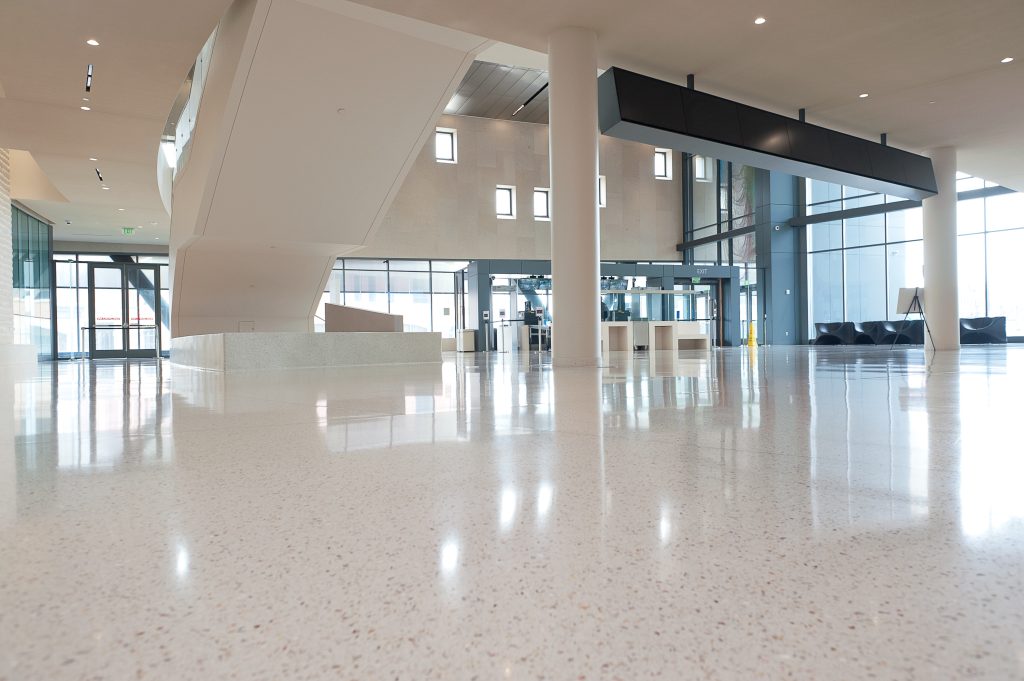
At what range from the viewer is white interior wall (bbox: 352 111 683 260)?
27109mm

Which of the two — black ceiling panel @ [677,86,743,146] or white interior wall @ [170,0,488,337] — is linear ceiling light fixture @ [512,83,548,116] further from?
black ceiling panel @ [677,86,743,146]

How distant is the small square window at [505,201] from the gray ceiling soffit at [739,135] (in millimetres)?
16609

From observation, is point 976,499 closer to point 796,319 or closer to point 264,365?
point 264,365

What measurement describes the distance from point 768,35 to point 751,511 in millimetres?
9870

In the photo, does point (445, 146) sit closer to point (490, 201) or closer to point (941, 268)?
point (490, 201)

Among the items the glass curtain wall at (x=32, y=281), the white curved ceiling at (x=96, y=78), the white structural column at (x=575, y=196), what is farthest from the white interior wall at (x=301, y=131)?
the glass curtain wall at (x=32, y=281)

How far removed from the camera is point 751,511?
1.40 metres

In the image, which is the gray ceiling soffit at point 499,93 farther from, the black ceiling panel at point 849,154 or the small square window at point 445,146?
the black ceiling panel at point 849,154

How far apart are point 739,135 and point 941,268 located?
340 inches

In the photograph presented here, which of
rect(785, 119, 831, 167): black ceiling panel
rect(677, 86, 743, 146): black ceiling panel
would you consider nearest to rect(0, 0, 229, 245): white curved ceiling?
rect(677, 86, 743, 146): black ceiling panel

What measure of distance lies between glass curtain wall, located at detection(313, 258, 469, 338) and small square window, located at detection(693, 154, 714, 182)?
12349mm

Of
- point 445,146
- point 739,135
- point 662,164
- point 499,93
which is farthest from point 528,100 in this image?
point 739,135

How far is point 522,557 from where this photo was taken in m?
1.13

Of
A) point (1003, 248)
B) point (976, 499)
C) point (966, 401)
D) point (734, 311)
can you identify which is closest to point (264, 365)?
point (966, 401)
